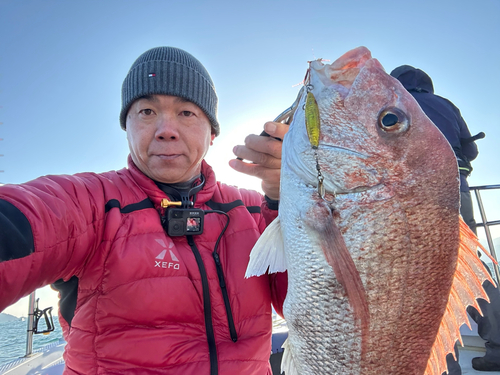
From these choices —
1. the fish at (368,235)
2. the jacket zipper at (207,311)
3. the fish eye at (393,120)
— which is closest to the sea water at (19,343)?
the jacket zipper at (207,311)

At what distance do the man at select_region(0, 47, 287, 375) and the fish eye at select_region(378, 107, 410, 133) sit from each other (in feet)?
1.51

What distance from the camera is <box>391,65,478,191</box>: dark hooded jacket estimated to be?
306 cm

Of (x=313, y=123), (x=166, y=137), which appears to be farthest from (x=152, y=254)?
(x=313, y=123)

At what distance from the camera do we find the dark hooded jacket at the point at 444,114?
3.06 metres

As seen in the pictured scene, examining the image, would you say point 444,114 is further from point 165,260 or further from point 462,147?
point 165,260

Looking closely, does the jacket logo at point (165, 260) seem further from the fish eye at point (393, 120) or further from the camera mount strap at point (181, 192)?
the fish eye at point (393, 120)

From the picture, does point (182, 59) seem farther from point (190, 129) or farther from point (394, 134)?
point (394, 134)

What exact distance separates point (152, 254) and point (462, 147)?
3720 millimetres

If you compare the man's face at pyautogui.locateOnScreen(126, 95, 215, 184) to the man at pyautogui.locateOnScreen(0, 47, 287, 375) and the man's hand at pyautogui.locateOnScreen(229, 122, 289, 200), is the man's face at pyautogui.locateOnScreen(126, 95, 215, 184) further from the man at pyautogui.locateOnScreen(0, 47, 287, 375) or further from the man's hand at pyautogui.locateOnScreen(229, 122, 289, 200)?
the man's hand at pyautogui.locateOnScreen(229, 122, 289, 200)

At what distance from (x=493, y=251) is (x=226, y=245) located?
14.8 ft

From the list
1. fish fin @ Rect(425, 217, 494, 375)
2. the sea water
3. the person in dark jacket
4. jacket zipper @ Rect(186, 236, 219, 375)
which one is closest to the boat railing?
the person in dark jacket

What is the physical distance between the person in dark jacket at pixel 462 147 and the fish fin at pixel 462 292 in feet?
7.47

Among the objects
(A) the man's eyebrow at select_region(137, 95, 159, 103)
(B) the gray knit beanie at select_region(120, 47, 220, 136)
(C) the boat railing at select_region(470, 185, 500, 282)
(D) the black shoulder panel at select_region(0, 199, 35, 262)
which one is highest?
(B) the gray knit beanie at select_region(120, 47, 220, 136)

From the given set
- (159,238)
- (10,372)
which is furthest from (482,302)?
(10,372)
